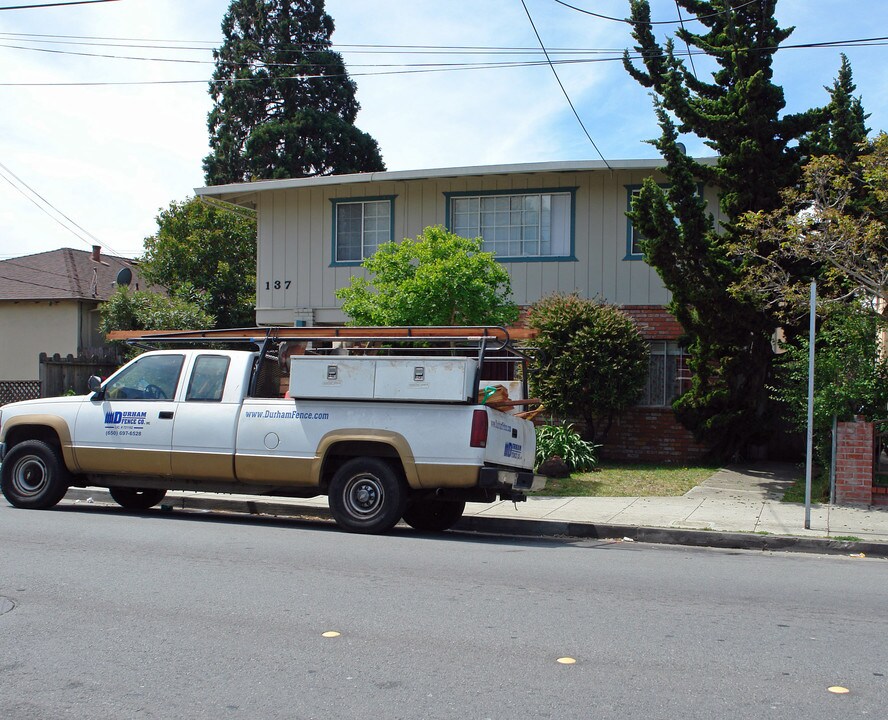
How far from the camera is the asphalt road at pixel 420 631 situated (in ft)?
15.0

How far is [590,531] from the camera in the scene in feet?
34.3

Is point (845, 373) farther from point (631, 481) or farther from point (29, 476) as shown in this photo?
point (29, 476)

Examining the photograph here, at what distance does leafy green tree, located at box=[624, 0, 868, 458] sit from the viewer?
13727 mm

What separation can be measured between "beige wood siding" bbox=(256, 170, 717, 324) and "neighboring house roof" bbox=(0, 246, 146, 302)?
1047 centimetres

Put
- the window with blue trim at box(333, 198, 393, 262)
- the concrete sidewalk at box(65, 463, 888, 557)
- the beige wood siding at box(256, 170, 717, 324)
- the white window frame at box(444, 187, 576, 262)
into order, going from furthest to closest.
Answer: the window with blue trim at box(333, 198, 393, 262) < the white window frame at box(444, 187, 576, 262) < the beige wood siding at box(256, 170, 717, 324) < the concrete sidewalk at box(65, 463, 888, 557)

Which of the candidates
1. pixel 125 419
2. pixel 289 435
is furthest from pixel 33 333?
pixel 289 435

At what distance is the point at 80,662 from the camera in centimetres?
508

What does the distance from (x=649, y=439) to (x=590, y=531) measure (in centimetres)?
739

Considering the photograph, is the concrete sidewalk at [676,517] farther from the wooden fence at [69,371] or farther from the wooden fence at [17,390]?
the wooden fence at [69,371]

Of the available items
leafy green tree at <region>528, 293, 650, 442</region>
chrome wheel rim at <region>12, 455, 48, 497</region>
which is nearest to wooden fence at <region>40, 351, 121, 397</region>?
chrome wheel rim at <region>12, 455, 48, 497</region>

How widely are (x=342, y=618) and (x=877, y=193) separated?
8.98 m

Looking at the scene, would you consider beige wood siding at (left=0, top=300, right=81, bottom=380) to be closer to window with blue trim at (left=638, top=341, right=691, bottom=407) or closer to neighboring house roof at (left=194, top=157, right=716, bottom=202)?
neighboring house roof at (left=194, top=157, right=716, bottom=202)

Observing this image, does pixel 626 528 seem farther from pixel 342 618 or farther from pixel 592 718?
pixel 592 718

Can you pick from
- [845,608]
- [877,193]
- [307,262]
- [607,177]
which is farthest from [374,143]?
[845,608]
